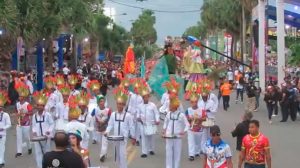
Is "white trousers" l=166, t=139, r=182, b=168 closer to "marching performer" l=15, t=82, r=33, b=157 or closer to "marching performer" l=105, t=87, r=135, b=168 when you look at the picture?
"marching performer" l=105, t=87, r=135, b=168

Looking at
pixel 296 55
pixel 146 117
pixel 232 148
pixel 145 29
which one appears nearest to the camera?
pixel 146 117

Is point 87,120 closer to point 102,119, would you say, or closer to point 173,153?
point 102,119

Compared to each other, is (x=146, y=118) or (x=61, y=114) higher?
(x=61, y=114)

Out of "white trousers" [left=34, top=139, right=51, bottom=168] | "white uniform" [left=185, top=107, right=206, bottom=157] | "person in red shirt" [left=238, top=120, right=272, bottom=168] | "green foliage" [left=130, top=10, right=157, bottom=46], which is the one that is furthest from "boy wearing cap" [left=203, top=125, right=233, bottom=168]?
"green foliage" [left=130, top=10, right=157, bottom=46]

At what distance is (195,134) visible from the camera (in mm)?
15578

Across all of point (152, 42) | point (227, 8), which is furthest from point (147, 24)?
point (227, 8)

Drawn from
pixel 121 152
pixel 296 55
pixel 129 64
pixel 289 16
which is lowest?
pixel 121 152

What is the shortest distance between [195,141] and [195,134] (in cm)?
22

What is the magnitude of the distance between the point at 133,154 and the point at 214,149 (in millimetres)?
7295

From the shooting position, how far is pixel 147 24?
14112cm

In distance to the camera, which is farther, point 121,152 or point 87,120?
point 87,120

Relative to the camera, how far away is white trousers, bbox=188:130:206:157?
15430mm

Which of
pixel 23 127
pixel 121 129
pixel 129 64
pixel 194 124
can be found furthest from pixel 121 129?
pixel 129 64

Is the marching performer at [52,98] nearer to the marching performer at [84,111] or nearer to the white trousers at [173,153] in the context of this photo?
the marching performer at [84,111]
